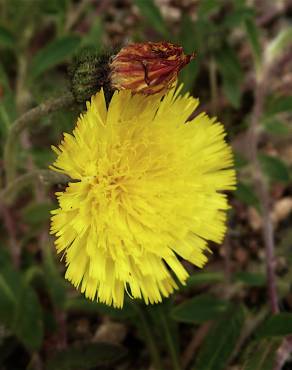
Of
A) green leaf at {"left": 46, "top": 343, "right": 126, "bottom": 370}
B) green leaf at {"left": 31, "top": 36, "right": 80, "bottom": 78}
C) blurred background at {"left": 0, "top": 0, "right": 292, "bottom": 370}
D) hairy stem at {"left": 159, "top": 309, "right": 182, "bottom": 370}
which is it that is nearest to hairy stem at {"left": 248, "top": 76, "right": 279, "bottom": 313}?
blurred background at {"left": 0, "top": 0, "right": 292, "bottom": 370}

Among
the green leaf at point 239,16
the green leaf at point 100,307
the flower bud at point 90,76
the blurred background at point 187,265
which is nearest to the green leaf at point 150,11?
the blurred background at point 187,265

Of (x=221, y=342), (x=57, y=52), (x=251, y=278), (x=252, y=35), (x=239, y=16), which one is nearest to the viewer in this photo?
(x=221, y=342)

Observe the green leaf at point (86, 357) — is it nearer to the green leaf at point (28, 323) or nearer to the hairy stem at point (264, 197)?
the green leaf at point (28, 323)

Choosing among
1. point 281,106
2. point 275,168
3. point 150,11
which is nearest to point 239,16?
point 150,11

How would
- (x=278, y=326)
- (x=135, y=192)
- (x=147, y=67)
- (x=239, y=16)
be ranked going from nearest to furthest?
(x=147, y=67) < (x=135, y=192) < (x=278, y=326) < (x=239, y=16)

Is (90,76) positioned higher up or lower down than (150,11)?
lower down

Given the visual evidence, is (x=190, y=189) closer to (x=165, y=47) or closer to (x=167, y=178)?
(x=167, y=178)

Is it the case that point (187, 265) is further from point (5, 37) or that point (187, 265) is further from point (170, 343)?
point (5, 37)

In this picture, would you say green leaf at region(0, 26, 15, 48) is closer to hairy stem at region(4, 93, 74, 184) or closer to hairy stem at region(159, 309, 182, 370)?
hairy stem at region(4, 93, 74, 184)
